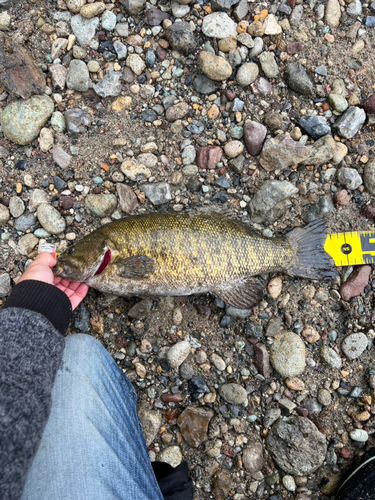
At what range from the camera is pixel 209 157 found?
3.98 meters

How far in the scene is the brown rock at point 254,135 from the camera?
397 cm

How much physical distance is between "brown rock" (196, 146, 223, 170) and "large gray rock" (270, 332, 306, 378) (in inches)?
77.3

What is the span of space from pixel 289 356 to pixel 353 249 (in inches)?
51.8

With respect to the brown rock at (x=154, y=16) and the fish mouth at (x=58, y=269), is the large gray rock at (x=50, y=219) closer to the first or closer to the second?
the fish mouth at (x=58, y=269)

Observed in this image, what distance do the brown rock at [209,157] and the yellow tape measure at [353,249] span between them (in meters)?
1.46

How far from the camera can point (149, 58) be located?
4.02 m

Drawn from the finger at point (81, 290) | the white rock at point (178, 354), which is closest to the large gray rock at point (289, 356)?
the white rock at point (178, 354)

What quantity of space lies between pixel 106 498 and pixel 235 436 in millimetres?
1531

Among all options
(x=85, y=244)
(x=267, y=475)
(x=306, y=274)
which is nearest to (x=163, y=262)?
(x=85, y=244)

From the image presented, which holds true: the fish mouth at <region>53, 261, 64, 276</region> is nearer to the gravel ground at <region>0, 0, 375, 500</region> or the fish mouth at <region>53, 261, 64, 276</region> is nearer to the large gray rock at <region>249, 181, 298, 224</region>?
the gravel ground at <region>0, 0, 375, 500</region>

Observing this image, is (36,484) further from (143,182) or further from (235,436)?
(143,182)

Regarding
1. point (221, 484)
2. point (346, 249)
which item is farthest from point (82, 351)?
point (346, 249)

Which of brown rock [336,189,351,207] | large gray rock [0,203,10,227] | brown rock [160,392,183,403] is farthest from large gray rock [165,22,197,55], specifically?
brown rock [160,392,183,403]

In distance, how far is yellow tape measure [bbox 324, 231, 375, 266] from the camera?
3959 mm
